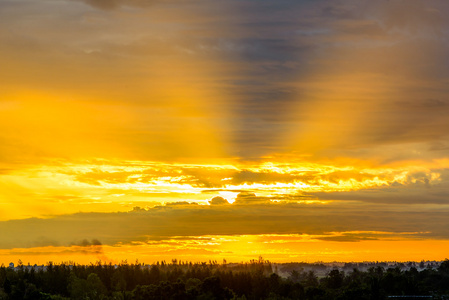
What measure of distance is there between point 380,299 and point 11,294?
110m

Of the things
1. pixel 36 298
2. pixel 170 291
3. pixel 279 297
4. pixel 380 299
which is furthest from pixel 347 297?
pixel 36 298

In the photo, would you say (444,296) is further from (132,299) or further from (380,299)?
(132,299)

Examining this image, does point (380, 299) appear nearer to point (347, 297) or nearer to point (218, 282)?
point (347, 297)

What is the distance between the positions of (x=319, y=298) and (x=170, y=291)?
44.9 m

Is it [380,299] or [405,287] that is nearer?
[380,299]

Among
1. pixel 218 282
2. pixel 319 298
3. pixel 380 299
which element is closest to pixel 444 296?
pixel 380 299

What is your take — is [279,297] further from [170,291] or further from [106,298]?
[106,298]

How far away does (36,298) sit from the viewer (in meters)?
186

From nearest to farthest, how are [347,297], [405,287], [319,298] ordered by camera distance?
[347,297] < [319,298] < [405,287]

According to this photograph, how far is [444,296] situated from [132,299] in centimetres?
9767

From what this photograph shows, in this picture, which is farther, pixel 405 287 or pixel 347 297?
pixel 405 287

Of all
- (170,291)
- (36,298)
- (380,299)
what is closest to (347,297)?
(380,299)

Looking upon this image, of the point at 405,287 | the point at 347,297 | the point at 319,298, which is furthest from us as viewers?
the point at 405,287

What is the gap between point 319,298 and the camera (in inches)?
7357
